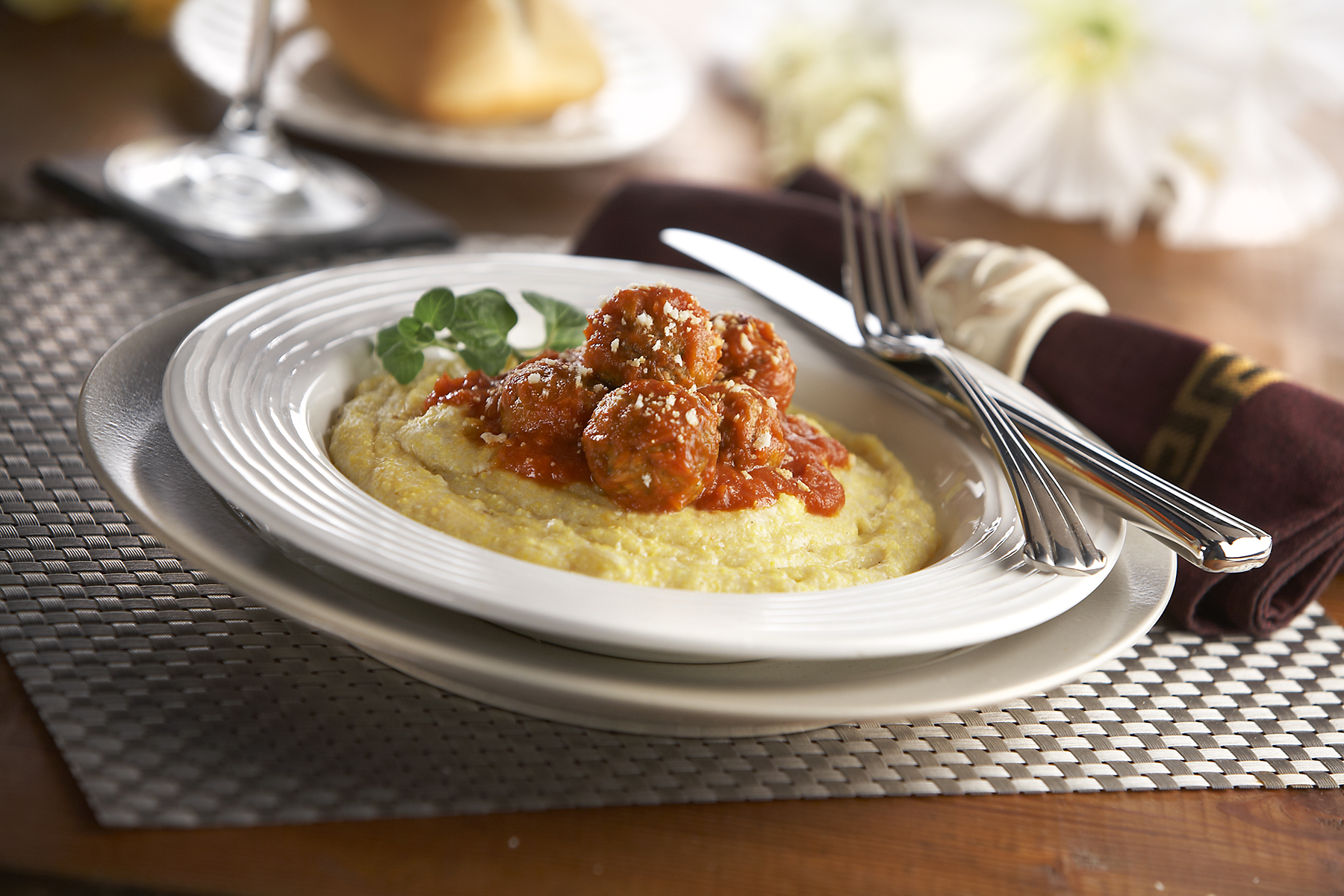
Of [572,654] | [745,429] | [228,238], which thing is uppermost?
[745,429]

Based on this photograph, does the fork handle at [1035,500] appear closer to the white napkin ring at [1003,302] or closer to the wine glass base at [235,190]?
the white napkin ring at [1003,302]

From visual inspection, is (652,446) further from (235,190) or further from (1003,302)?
(235,190)

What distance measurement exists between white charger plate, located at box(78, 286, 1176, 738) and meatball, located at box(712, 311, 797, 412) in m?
0.61

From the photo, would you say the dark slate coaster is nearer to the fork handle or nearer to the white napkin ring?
the white napkin ring

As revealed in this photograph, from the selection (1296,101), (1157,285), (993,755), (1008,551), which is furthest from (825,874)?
(1296,101)

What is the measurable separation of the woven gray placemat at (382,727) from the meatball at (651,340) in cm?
61

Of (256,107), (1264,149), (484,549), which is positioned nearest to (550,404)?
(484,549)

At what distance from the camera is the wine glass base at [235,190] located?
327 centimetres

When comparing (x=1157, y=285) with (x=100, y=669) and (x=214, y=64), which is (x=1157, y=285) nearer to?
(x=214, y=64)

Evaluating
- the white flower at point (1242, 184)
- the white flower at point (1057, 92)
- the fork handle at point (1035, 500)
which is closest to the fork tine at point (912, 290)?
the fork handle at point (1035, 500)

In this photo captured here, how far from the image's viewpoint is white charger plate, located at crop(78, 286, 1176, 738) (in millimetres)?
1432

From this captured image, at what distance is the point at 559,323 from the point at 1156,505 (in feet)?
3.73

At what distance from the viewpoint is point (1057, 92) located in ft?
13.5

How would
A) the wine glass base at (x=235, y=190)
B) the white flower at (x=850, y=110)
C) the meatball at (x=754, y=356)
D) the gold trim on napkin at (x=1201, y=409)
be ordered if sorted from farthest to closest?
the white flower at (x=850, y=110), the wine glass base at (x=235, y=190), the gold trim on napkin at (x=1201, y=409), the meatball at (x=754, y=356)
